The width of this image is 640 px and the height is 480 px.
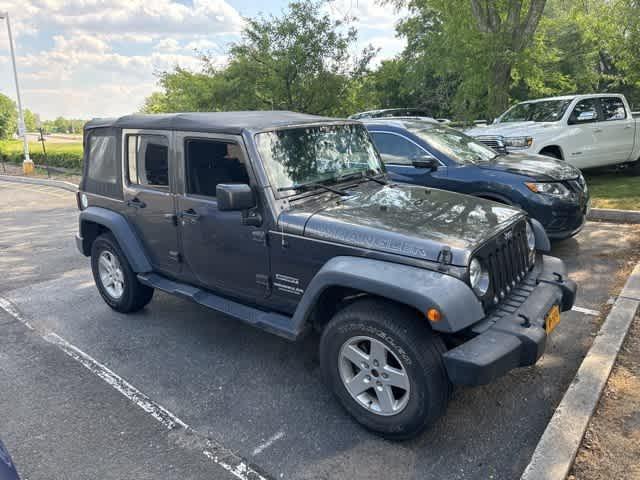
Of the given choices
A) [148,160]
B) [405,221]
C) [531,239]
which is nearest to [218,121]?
[148,160]

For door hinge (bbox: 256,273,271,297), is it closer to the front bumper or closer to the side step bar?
the side step bar

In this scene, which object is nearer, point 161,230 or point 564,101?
point 161,230

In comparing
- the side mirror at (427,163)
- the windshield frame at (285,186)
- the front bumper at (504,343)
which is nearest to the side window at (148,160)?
the windshield frame at (285,186)

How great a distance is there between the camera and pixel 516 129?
9203 mm

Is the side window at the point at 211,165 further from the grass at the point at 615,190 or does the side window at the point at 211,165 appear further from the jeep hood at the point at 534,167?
the grass at the point at 615,190

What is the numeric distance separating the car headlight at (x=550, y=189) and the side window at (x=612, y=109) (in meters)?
5.10

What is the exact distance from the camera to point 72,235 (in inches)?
358

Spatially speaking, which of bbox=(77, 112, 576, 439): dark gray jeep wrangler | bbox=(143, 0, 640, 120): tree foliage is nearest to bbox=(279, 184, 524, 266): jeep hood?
bbox=(77, 112, 576, 439): dark gray jeep wrangler

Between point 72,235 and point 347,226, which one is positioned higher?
point 347,226

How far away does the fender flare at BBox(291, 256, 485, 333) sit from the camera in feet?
8.73

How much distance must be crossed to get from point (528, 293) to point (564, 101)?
767cm

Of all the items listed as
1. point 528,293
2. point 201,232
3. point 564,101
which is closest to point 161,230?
point 201,232

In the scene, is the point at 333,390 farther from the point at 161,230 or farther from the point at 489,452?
the point at 161,230

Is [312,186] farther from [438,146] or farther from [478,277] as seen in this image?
[438,146]
